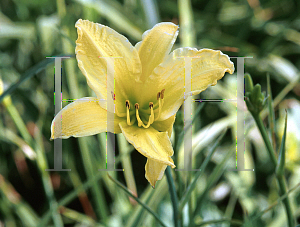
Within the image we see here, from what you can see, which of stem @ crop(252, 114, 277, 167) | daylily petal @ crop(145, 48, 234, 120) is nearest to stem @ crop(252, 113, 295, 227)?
stem @ crop(252, 114, 277, 167)

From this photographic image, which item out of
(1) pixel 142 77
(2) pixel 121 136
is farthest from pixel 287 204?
(2) pixel 121 136

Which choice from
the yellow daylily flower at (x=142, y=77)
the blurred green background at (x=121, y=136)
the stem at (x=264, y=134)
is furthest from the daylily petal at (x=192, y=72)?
the blurred green background at (x=121, y=136)

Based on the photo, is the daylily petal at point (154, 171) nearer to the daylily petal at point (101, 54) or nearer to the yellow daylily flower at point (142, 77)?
the yellow daylily flower at point (142, 77)

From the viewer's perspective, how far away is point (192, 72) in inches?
15.4

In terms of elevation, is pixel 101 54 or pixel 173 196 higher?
pixel 101 54

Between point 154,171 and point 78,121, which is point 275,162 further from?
point 78,121

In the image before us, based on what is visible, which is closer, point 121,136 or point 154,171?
point 154,171

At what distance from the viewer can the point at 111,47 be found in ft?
1.32

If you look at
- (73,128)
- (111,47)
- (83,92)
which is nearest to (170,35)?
(111,47)

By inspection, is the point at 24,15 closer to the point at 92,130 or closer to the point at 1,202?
the point at 1,202

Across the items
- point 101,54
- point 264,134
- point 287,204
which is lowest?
point 287,204

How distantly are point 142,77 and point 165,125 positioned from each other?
0.08 metres

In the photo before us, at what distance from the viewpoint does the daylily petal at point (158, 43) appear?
1.31 ft

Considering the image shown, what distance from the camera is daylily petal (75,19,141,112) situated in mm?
384
